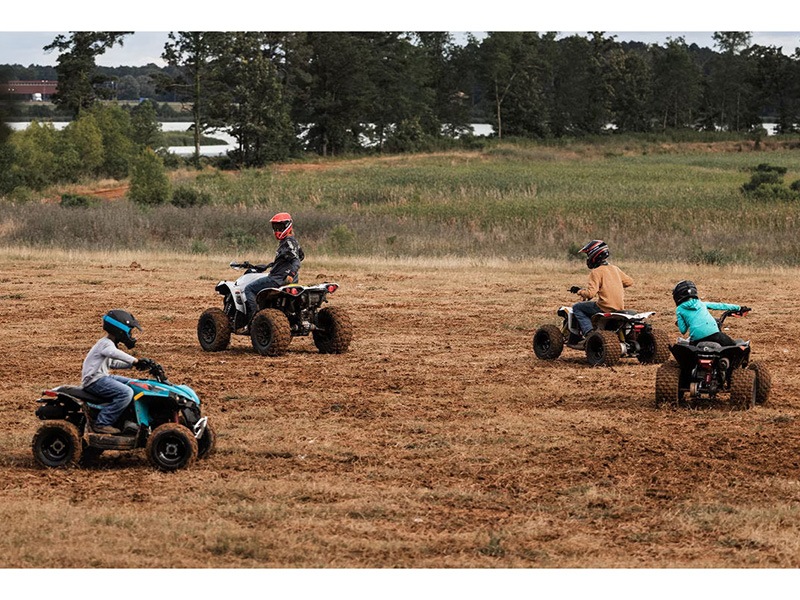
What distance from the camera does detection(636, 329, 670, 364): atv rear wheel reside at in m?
16.3

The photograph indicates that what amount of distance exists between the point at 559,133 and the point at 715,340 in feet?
366

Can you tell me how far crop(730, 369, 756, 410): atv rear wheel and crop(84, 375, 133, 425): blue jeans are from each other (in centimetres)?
648

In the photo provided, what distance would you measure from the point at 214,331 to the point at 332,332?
5.69ft

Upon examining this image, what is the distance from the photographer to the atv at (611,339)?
52.3 ft

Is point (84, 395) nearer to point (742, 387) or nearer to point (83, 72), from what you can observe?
point (742, 387)

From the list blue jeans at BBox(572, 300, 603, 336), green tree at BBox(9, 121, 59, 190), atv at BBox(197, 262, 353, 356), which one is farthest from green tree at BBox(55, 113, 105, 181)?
blue jeans at BBox(572, 300, 603, 336)

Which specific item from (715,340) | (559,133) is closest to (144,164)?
(715,340)

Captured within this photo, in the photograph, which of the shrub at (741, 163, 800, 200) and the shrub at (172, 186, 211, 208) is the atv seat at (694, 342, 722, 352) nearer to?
the shrub at (172, 186, 211, 208)

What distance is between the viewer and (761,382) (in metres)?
13.2

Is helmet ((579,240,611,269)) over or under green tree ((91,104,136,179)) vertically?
under

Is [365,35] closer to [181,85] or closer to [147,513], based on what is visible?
[181,85]

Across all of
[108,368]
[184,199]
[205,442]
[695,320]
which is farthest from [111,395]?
[184,199]

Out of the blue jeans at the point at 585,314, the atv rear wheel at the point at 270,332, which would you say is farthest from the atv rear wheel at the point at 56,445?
the blue jeans at the point at 585,314

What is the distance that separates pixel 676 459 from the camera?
427 inches
